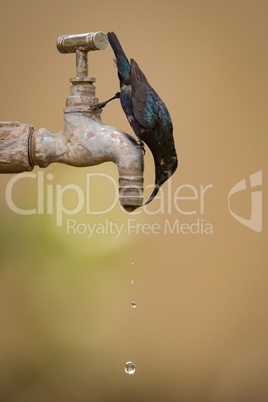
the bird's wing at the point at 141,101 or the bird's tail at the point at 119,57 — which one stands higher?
the bird's tail at the point at 119,57

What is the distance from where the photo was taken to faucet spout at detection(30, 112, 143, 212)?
1184mm

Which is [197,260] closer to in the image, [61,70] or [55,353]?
[55,353]

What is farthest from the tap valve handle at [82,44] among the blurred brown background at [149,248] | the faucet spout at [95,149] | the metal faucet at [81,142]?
the blurred brown background at [149,248]

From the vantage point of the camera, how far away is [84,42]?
119 centimetres

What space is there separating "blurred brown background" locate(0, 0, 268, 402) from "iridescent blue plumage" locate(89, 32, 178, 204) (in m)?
0.73

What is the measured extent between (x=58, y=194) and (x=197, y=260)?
54 centimetres

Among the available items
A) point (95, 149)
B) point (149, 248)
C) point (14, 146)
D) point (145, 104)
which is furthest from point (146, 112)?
point (149, 248)

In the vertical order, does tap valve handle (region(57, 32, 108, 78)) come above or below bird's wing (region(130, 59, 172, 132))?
above

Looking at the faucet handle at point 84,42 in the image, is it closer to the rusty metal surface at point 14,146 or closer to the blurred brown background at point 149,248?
the rusty metal surface at point 14,146

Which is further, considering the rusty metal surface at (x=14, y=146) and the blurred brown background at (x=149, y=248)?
the blurred brown background at (x=149, y=248)

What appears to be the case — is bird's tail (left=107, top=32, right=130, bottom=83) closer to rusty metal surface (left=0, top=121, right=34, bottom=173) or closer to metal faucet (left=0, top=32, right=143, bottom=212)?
metal faucet (left=0, top=32, right=143, bottom=212)

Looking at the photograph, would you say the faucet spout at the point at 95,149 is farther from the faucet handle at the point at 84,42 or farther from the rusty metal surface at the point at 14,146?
the faucet handle at the point at 84,42

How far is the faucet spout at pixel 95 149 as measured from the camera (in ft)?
3.88

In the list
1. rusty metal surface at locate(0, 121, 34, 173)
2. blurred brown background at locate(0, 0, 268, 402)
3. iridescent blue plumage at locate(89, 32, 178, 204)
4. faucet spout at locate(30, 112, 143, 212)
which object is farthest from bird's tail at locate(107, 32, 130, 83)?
blurred brown background at locate(0, 0, 268, 402)
